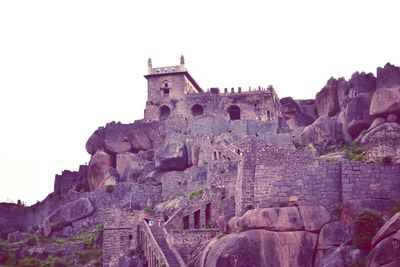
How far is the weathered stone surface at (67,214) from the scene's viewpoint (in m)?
80.1

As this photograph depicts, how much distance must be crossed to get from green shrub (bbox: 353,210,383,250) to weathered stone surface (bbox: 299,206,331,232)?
2.51 m

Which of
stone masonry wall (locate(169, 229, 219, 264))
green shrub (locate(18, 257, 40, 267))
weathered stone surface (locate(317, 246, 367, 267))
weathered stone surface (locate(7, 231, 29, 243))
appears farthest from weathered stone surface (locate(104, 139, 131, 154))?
weathered stone surface (locate(317, 246, 367, 267))

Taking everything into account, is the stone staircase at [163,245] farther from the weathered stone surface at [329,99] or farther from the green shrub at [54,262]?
the weathered stone surface at [329,99]

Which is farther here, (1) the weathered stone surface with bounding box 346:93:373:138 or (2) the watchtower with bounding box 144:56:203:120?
(2) the watchtower with bounding box 144:56:203:120

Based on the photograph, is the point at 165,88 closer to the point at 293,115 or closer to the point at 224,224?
the point at 293,115

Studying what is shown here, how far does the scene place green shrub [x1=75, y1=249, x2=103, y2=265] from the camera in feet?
236

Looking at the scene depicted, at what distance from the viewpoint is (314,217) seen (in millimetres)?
54438

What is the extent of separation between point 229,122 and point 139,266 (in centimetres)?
2801

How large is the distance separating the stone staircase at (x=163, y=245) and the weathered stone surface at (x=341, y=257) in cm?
1128

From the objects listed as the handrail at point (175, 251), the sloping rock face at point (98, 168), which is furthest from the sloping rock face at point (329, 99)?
the handrail at point (175, 251)

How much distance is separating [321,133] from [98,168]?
2401 cm

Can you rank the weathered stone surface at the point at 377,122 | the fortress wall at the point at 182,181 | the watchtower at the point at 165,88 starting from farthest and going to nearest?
the watchtower at the point at 165,88
the fortress wall at the point at 182,181
the weathered stone surface at the point at 377,122

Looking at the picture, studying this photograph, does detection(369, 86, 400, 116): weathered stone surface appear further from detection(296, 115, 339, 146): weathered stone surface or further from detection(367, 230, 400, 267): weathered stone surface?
detection(367, 230, 400, 267): weathered stone surface

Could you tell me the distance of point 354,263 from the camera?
162 feet
